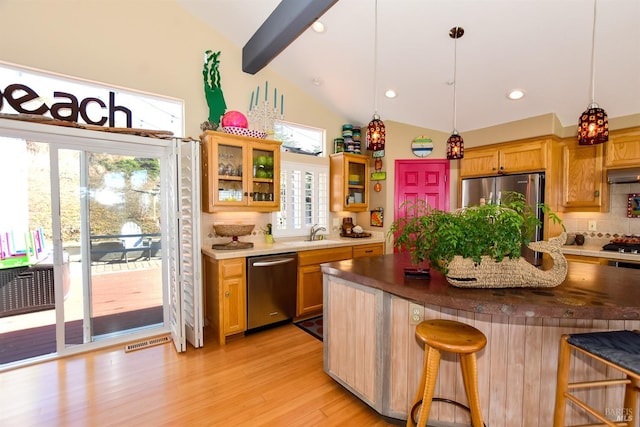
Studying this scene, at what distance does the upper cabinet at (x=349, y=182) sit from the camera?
4176 mm

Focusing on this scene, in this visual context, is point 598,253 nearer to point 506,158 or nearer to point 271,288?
point 506,158

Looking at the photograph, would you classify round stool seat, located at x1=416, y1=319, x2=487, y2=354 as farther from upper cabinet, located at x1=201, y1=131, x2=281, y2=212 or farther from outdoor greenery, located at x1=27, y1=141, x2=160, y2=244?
outdoor greenery, located at x1=27, y1=141, x2=160, y2=244

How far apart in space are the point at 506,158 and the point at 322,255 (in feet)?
8.75

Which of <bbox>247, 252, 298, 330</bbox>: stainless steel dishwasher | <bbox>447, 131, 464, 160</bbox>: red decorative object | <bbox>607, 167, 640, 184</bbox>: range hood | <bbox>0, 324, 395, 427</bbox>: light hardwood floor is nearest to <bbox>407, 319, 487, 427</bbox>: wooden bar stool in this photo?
<bbox>0, 324, 395, 427</bbox>: light hardwood floor

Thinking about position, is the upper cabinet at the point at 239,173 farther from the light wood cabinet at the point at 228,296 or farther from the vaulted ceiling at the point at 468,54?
the vaulted ceiling at the point at 468,54

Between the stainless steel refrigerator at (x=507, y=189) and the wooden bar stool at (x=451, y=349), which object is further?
the stainless steel refrigerator at (x=507, y=189)

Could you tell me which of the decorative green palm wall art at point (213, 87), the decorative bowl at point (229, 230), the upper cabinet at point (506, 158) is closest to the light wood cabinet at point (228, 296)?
the decorative bowl at point (229, 230)

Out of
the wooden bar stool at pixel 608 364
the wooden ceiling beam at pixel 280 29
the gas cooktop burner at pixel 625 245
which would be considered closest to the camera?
the wooden bar stool at pixel 608 364

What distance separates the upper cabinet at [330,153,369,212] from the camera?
164 inches

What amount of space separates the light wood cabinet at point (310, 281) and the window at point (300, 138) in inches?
58.0

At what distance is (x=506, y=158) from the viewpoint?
12.1ft

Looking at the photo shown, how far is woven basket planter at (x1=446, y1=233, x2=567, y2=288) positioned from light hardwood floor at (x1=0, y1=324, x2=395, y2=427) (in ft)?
3.70

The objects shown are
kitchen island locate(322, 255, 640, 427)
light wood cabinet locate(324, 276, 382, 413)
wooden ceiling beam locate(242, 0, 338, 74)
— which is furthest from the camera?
wooden ceiling beam locate(242, 0, 338, 74)

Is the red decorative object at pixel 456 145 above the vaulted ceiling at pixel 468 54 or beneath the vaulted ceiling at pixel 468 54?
beneath
